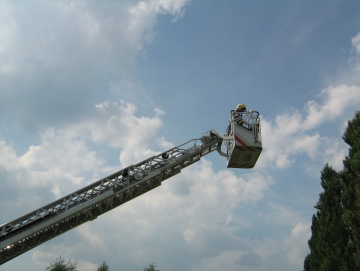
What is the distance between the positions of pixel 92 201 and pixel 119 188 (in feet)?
4.14

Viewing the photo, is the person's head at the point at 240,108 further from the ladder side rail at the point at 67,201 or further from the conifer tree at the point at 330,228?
the conifer tree at the point at 330,228

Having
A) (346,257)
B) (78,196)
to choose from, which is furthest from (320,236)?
(78,196)

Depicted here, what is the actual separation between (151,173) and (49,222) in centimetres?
466

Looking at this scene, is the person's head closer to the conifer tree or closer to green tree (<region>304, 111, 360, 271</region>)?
green tree (<region>304, 111, 360, 271</region>)

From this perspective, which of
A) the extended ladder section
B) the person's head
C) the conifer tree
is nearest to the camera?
the extended ladder section

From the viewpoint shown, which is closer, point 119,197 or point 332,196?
point 119,197

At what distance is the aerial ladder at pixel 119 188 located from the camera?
11.9 m

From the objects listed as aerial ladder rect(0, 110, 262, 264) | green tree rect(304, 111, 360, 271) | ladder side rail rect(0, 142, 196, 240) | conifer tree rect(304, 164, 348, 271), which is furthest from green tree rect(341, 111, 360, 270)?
ladder side rail rect(0, 142, 196, 240)

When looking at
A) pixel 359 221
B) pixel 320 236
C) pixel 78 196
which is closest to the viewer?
pixel 78 196

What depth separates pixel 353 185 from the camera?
19891 mm

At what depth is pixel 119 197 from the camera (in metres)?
13.2

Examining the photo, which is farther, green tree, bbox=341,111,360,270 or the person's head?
green tree, bbox=341,111,360,270

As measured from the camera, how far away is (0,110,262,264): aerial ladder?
470 inches

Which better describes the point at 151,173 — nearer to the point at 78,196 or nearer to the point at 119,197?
the point at 119,197
